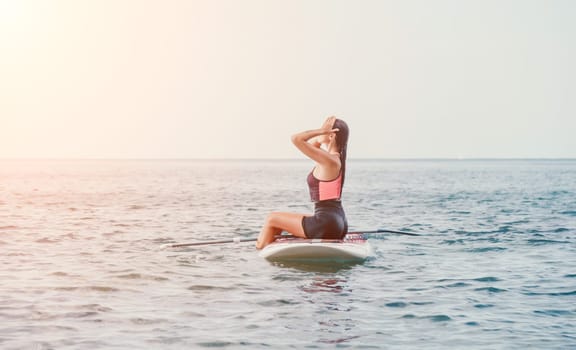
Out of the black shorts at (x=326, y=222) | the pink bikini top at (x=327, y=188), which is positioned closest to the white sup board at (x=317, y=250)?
the black shorts at (x=326, y=222)

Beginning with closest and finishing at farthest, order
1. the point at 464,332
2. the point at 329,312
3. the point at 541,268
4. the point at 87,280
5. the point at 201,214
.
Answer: the point at 464,332
the point at 329,312
the point at 87,280
the point at 541,268
the point at 201,214

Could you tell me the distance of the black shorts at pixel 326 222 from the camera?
15.9 meters

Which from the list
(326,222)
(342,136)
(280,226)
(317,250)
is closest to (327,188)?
(326,222)

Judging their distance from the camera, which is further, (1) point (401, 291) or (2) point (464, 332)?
(1) point (401, 291)

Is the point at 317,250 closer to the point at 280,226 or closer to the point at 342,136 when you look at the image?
the point at 280,226

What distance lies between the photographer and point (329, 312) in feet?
39.3

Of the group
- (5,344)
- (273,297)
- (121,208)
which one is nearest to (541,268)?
(273,297)

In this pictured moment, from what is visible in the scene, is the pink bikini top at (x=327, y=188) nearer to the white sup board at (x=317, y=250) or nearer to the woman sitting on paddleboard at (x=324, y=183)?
the woman sitting on paddleboard at (x=324, y=183)

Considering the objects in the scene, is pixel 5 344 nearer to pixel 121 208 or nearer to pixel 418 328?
pixel 418 328

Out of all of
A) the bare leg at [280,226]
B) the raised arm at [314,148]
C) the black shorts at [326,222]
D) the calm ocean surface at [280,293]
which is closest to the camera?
the calm ocean surface at [280,293]

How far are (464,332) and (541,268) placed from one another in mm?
6181

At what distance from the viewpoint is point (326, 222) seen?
16000 mm

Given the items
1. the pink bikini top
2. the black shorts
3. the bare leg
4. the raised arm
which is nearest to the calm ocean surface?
the bare leg

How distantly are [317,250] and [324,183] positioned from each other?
1182mm
